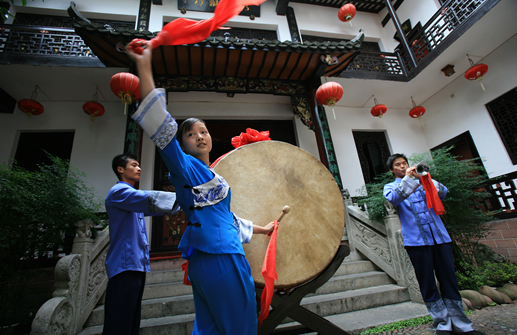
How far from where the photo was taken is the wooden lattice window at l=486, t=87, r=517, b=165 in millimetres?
5180

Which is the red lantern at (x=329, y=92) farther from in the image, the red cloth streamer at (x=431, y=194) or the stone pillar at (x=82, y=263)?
the stone pillar at (x=82, y=263)

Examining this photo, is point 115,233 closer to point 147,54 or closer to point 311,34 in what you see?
point 147,54

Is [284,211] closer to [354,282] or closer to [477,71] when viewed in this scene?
[354,282]

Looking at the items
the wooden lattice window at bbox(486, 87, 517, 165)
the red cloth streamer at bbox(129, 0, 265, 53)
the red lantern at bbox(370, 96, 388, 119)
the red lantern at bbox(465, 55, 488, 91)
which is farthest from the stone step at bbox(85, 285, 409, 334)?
the red lantern at bbox(465, 55, 488, 91)

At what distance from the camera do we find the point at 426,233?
2076mm

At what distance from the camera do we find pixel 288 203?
1591 mm

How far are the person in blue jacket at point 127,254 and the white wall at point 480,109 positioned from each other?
22.4 feet

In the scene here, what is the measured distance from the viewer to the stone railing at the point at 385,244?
291cm

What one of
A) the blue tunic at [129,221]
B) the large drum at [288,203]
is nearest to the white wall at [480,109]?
the large drum at [288,203]

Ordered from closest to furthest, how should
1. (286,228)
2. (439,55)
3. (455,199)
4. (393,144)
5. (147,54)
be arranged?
(147,54) → (286,228) → (455,199) → (439,55) → (393,144)

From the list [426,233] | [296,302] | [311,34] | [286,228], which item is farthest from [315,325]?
[311,34]

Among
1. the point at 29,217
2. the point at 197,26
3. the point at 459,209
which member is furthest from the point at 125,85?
the point at 459,209

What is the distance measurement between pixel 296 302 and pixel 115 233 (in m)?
1.28

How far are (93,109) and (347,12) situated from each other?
23.1 feet
